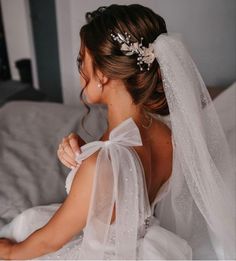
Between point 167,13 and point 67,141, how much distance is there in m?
0.62

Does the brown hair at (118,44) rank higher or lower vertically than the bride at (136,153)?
higher

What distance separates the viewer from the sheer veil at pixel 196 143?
2.62ft

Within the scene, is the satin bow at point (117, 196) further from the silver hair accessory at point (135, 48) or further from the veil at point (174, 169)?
the silver hair accessory at point (135, 48)

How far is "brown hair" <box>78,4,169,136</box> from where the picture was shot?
2.48 ft

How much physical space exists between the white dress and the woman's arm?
60mm

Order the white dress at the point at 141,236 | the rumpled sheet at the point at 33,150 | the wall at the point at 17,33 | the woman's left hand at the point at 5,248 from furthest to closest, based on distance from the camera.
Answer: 1. the wall at the point at 17,33
2. the rumpled sheet at the point at 33,150
3. the woman's left hand at the point at 5,248
4. the white dress at the point at 141,236

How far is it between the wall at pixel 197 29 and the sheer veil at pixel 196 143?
0.42 m

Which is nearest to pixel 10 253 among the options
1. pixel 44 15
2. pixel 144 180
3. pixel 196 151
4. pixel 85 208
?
pixel 85 208

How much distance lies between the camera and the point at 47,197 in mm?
1297

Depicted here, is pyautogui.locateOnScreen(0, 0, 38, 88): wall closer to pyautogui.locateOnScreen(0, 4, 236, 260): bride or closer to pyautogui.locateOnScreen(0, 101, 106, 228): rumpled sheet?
pyautogui.locateOnScreen(0, 101, 106, 228): rumpled sheet

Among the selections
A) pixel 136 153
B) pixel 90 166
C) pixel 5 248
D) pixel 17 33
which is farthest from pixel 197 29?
pixel 17 33

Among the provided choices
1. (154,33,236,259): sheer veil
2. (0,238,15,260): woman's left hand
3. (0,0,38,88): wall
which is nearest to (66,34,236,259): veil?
(154,33,236,259): sheer veil

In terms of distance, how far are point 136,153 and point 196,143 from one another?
146mm

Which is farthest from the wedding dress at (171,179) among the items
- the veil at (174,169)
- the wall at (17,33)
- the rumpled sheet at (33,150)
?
the wall at (17,33)
